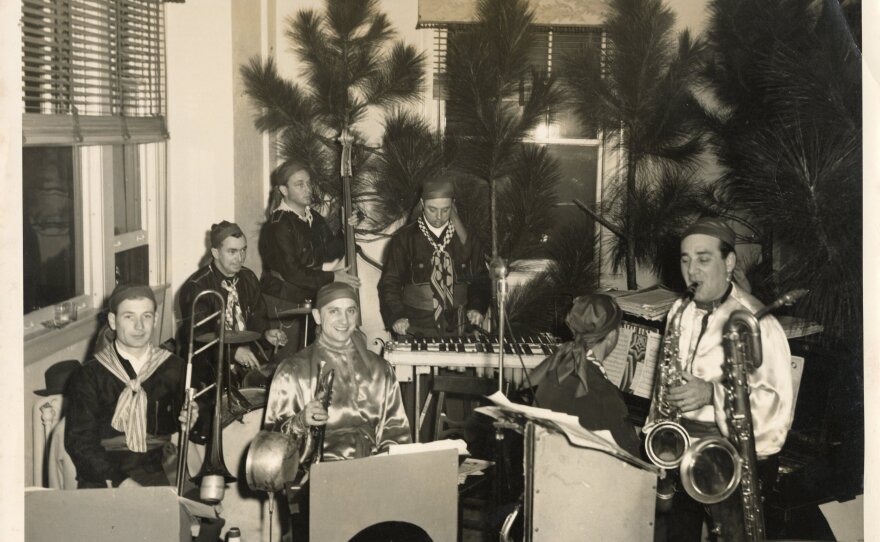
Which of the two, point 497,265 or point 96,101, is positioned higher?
point 96,101

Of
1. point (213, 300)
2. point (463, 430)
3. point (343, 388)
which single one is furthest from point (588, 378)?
point (213, 300)

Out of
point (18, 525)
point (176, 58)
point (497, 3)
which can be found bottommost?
point (18, 525)

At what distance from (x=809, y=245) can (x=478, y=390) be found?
1.55 m

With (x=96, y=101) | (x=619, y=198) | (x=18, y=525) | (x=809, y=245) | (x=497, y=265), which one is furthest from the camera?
(x=619, y=198)

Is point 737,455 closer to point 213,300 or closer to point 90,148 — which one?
point 213,300

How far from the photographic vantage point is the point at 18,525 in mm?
2584

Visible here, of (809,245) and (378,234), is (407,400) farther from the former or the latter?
(809,245)

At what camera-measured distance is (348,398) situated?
3832 millimetres

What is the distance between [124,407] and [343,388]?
0.83 metres

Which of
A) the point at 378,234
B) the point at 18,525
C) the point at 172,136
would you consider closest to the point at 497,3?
the point at 378,234

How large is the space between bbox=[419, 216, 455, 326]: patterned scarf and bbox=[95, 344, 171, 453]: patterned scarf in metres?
2.14

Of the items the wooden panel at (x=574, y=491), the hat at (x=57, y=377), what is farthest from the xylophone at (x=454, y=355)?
the wooden panel at (x=574, y=491)

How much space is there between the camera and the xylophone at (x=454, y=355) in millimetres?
4703

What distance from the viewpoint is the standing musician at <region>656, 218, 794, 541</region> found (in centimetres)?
346
